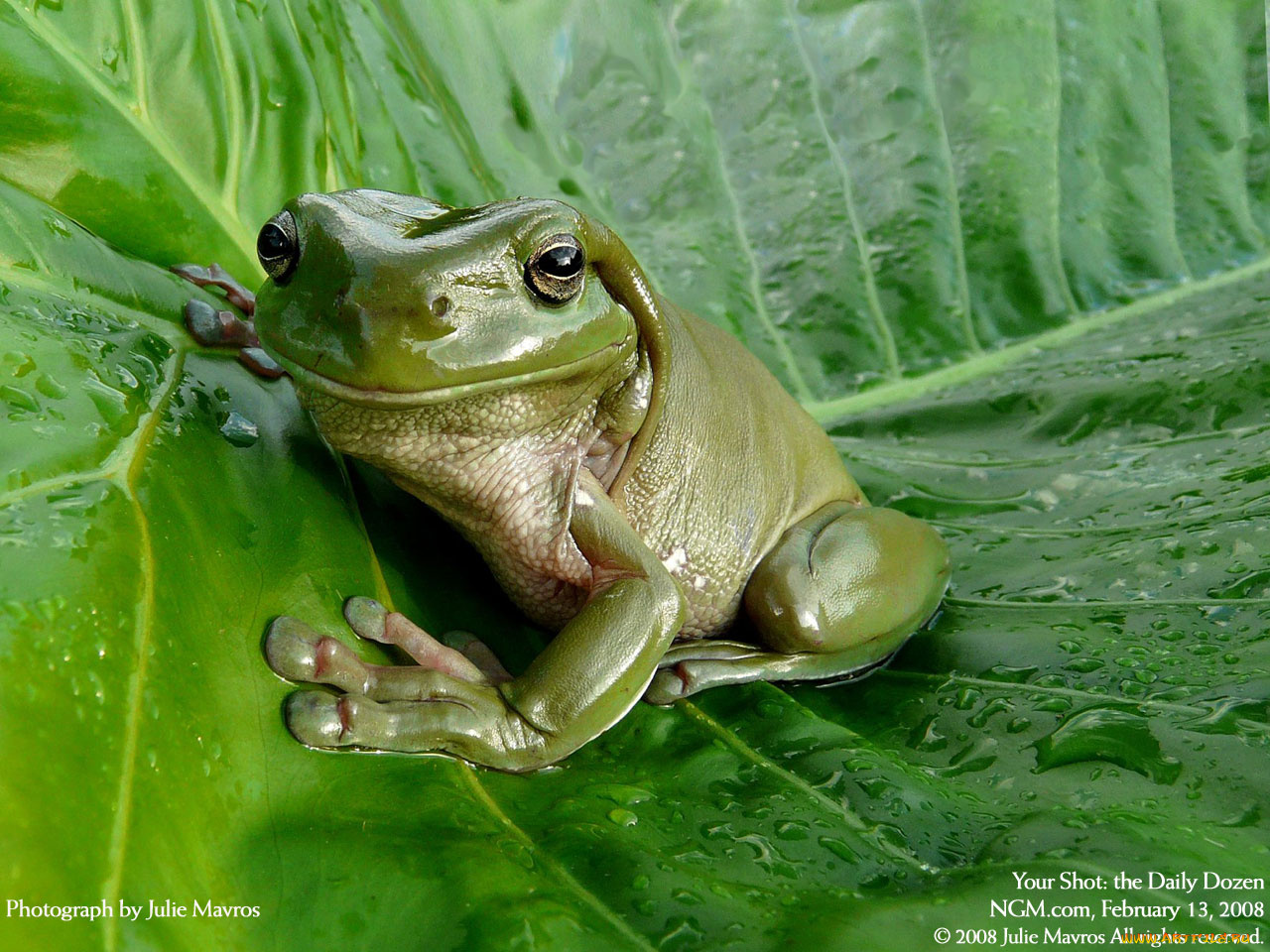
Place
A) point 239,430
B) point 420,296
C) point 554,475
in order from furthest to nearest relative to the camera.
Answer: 1. point 554,475
2. point 239,430
3. point 420,296

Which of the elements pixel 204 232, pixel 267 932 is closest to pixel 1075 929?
pixel 267 932

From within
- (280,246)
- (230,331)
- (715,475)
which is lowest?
(715,475)

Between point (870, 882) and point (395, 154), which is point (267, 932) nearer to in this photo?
point (870, 882)

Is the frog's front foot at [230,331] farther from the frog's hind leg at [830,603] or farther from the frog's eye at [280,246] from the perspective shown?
the frog's hind leg at [830,603]

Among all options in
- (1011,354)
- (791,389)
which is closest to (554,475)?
(791,389)

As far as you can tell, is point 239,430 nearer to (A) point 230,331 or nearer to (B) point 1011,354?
(A) point 230,331

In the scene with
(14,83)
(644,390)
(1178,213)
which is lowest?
(1178,213)
